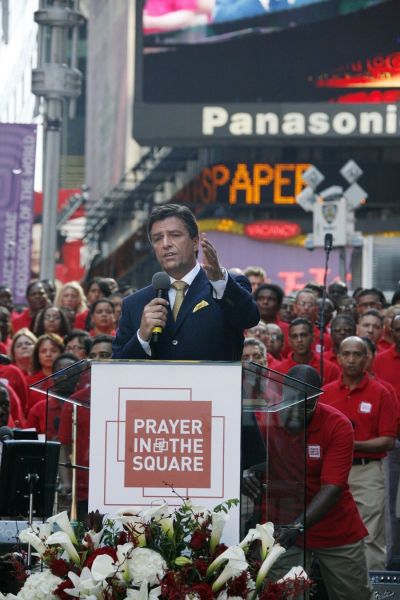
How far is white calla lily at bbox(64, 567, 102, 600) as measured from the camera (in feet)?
19.4

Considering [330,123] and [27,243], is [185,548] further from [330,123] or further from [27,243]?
[330,123]

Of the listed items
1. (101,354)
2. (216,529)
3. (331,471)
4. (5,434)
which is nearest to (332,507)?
(331,471)

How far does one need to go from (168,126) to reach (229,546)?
30598 millimetres

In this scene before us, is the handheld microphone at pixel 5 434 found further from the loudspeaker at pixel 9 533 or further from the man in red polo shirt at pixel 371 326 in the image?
the man in red polo shirt at pixel 371 326

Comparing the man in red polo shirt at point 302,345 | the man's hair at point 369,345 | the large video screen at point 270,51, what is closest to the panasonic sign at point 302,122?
the large video screen at point 270,51

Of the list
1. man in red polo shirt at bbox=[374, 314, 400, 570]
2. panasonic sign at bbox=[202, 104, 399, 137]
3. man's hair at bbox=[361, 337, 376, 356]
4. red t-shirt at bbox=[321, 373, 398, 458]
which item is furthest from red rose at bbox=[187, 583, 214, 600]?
panasonic sign at bbox=[202, 104, 399, 137]

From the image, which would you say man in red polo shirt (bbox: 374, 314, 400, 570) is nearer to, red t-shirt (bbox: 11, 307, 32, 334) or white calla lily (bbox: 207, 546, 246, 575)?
red t-shirt (bbox: 11, 307, 32, 334)

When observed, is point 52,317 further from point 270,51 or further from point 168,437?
point 270,51

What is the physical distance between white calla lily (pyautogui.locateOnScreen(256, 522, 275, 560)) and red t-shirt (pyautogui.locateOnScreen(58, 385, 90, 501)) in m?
0.66

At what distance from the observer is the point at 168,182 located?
1656 inches

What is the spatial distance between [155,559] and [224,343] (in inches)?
53.5

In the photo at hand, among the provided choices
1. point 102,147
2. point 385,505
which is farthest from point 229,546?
point 102,147

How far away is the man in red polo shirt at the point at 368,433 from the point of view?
39.0ft

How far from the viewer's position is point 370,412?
39.2ft
